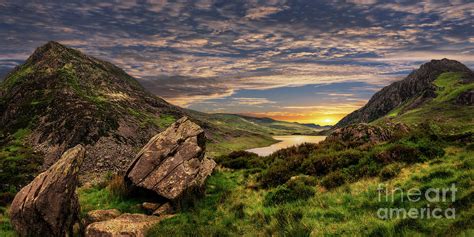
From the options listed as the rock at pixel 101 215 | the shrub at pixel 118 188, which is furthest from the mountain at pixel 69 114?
the rock at pixel 101 215

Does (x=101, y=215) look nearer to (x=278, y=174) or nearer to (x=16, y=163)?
(x=278, y=174)

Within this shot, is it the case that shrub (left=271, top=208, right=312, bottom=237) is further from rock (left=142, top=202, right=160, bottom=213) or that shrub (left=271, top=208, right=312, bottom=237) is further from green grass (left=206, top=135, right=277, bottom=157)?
green grass (left=206, top=135, right=277, bottom=157)

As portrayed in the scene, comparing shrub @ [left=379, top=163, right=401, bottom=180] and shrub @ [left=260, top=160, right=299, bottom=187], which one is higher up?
shrub @ [left=379, top=163, right=401, bottom=180]

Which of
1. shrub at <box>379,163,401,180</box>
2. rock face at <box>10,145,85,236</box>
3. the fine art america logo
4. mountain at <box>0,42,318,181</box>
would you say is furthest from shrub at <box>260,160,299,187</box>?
mountain at <box>0,42,318,181</box>

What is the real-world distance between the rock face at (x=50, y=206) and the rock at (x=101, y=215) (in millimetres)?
757

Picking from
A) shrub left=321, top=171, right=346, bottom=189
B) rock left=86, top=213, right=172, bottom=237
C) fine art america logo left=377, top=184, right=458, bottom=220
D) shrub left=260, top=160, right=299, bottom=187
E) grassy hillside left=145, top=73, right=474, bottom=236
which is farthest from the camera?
shrub left=260, top=160, right=299, bottom=187

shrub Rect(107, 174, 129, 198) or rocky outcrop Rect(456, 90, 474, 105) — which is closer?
shrub Rect(107, 174, 129, 198)

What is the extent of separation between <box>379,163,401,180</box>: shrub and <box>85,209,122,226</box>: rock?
50.9ft

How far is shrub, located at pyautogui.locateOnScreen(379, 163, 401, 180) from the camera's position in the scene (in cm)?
1738

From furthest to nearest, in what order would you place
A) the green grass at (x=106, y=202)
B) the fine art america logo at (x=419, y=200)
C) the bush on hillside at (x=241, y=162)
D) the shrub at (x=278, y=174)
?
1. the bush on hillside at (x=241, y=162)
2. the shrub at (x=278, y=174)
3. the green grass at (x=106, y=202)
4. the fine art america logo at (x=419, y=200)

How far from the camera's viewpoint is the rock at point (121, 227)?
14.3 metres

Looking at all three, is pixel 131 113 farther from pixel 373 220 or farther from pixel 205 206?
pixel 373 220

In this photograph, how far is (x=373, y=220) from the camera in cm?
1159

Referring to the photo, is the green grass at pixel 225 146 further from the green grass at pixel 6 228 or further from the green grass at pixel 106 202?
the green grass at pixel 6 228
